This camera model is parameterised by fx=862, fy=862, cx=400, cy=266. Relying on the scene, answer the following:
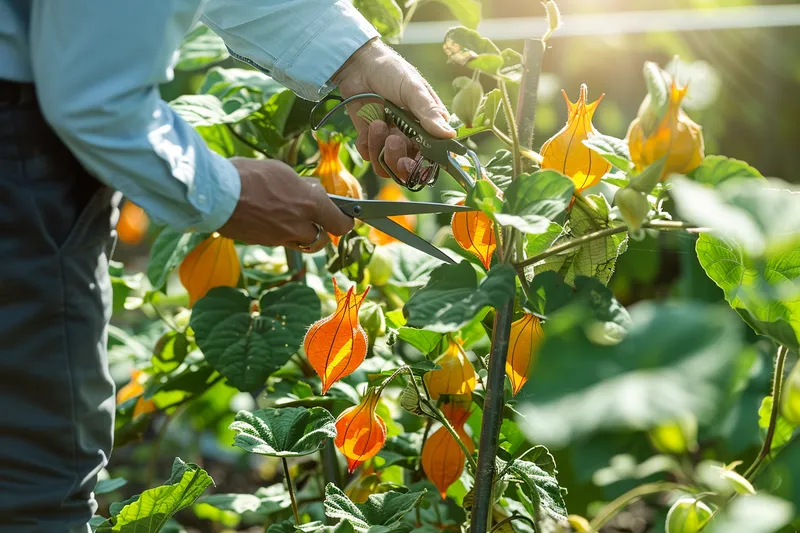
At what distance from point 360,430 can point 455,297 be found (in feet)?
0.87

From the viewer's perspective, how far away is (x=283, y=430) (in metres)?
0.94

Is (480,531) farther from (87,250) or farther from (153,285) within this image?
(153,285)

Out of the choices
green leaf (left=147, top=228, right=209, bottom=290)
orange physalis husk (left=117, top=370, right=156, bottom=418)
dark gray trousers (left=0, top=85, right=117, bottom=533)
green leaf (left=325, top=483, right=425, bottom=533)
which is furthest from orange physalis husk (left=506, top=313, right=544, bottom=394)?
orange physalis husk (left=117, top=370, right=156, bottom=418)

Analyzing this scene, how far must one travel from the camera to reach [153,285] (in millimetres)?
1259

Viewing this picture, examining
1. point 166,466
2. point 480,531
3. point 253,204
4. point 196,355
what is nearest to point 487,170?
point 253,204

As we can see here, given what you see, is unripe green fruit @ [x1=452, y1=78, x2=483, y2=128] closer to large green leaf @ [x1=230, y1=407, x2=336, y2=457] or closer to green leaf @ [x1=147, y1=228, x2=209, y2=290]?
large green leaf @ [x1=230, y1=407, x2=336, y2=457]

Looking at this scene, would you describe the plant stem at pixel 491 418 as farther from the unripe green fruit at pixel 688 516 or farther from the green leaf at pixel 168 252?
the green leaf at pixel 168 252

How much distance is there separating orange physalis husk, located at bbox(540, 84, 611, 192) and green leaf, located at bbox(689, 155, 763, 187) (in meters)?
0.14

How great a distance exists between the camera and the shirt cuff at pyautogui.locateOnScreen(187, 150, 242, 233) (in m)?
0.80

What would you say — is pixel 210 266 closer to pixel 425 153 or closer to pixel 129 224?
pixel 425 153

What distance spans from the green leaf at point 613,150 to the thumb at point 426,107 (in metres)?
0.17

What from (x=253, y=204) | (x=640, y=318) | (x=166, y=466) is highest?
(x=640, y=318)

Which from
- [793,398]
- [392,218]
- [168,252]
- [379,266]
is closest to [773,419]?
[793,398]

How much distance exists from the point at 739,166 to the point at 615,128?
179 centimetres
